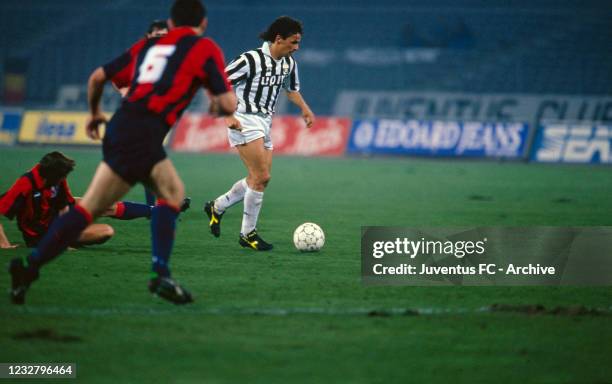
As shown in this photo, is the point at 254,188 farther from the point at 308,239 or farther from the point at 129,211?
the point at 129,211

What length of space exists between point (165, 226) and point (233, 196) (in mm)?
3660

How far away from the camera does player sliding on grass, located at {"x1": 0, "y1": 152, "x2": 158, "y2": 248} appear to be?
829 cm

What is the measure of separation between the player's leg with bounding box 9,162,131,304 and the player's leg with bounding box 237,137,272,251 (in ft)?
11.0

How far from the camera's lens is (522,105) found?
32844mm

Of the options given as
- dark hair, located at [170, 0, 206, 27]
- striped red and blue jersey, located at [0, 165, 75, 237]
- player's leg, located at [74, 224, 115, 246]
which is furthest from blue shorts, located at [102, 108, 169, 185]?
player's leg, located at [74, 224, 115, 246]

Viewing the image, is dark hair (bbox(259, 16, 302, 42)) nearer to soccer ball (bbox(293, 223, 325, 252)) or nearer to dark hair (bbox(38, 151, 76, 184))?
soccer ball (bbox(293, 223, 325, 252))

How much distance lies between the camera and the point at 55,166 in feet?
27.0

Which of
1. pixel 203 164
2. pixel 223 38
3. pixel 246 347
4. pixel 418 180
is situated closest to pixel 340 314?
pixel 246 347

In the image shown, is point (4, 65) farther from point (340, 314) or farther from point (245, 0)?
point (340, 314)

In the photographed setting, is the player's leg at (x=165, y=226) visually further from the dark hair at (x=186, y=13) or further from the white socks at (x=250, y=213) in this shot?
the white socks at (x=250, y=213)

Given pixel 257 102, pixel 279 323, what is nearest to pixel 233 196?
pixel 257 102

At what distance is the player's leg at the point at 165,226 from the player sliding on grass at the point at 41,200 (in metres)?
1.95

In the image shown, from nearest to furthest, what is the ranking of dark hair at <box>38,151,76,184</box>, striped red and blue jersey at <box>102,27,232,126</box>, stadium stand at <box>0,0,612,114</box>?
1. striped red and blue jersey at <box>102,27,232,126</box>
2. dark hair at <box>38,151,76,184</box>
3. stadium stand at <box>0,0,612,114</box>

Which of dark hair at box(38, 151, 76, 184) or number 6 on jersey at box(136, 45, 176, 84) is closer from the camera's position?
number 6 on jersey at box(136, 45, 176, 84)
